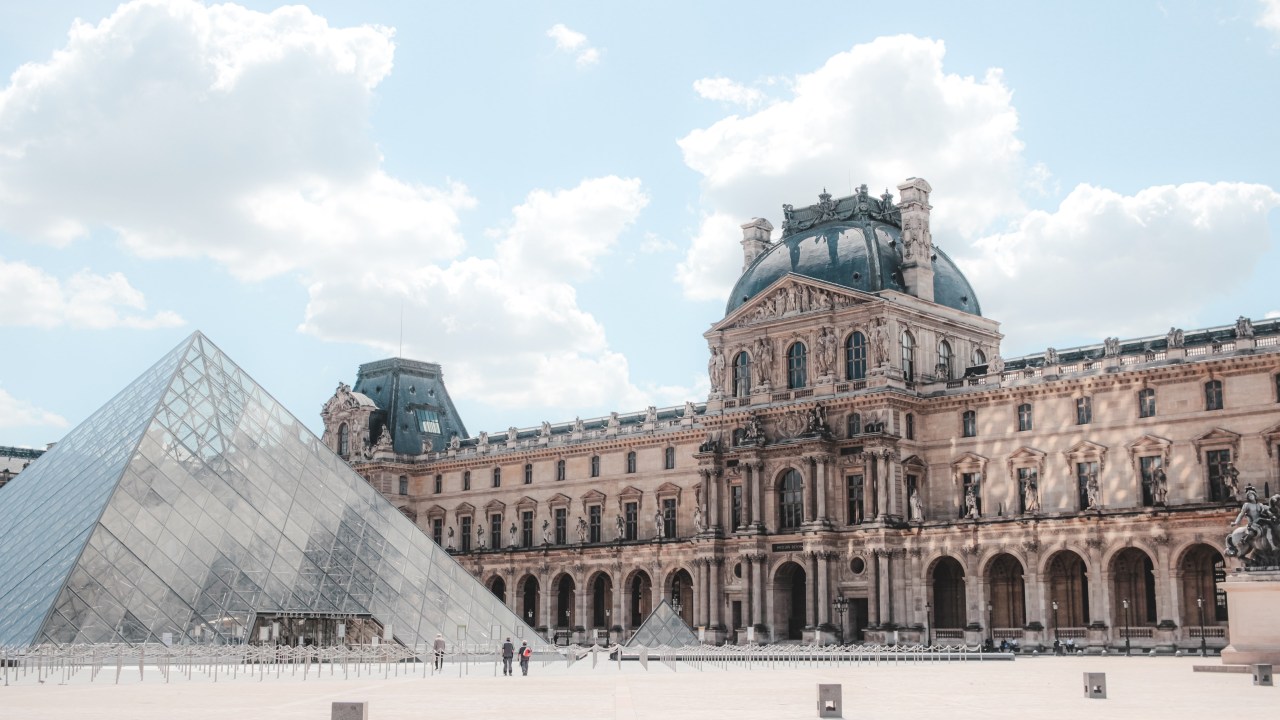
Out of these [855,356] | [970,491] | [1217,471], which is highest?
[855,356]

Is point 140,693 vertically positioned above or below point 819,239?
below

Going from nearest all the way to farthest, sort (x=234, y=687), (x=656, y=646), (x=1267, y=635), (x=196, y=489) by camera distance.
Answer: (x=234, y=687) < (x=1267, y=635) < (x=196, y=489) < (x=656, y=646)

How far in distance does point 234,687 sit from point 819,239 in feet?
139

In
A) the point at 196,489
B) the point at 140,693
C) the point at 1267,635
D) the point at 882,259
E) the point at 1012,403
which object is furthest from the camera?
the point at 882,259

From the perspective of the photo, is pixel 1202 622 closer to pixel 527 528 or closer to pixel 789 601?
pixel 789 601

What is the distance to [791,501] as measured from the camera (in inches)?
2557

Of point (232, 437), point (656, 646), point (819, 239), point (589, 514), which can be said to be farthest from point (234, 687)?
point (589, 514)

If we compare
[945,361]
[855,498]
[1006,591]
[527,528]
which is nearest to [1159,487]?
[1006,591]

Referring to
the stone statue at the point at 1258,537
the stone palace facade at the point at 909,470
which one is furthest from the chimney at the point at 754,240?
the stone statue at the point at 1258,537

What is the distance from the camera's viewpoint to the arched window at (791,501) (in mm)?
64562

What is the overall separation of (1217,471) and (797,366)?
18.3 meters

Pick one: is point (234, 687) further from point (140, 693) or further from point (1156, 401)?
point (1156, 401)

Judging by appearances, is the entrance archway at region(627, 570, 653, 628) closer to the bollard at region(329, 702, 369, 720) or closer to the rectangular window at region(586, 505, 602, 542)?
the rectangular window at region(586, 505, 602, 542)

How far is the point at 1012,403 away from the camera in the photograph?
61.0 metres
